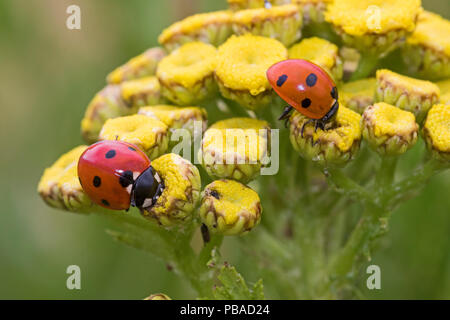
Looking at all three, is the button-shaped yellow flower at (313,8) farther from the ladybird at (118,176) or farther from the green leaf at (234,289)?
the green leaf at (234,289)

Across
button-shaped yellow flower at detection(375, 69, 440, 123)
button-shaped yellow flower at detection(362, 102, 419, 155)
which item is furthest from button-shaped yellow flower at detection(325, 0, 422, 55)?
button-shaped yellow flower at detection(362, 102, 419, 155)

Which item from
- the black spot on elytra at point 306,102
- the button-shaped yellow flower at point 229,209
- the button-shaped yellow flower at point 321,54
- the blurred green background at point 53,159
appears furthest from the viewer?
the blurred green background at point 53,159

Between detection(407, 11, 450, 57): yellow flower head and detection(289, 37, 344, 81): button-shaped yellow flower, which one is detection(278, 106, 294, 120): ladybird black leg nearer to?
detection(289, 37, 344, 81): button-shaped yellow flower

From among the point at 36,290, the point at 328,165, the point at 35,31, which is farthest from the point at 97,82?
the point at 328,165

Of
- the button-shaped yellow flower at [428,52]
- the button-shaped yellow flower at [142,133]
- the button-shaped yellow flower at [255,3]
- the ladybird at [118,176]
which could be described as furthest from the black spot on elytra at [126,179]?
the button-shaped yellow flower at [428,52]

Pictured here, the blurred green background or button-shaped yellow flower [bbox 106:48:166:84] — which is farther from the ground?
button-shaped yellow flower [bbox 106:48:166:84]
